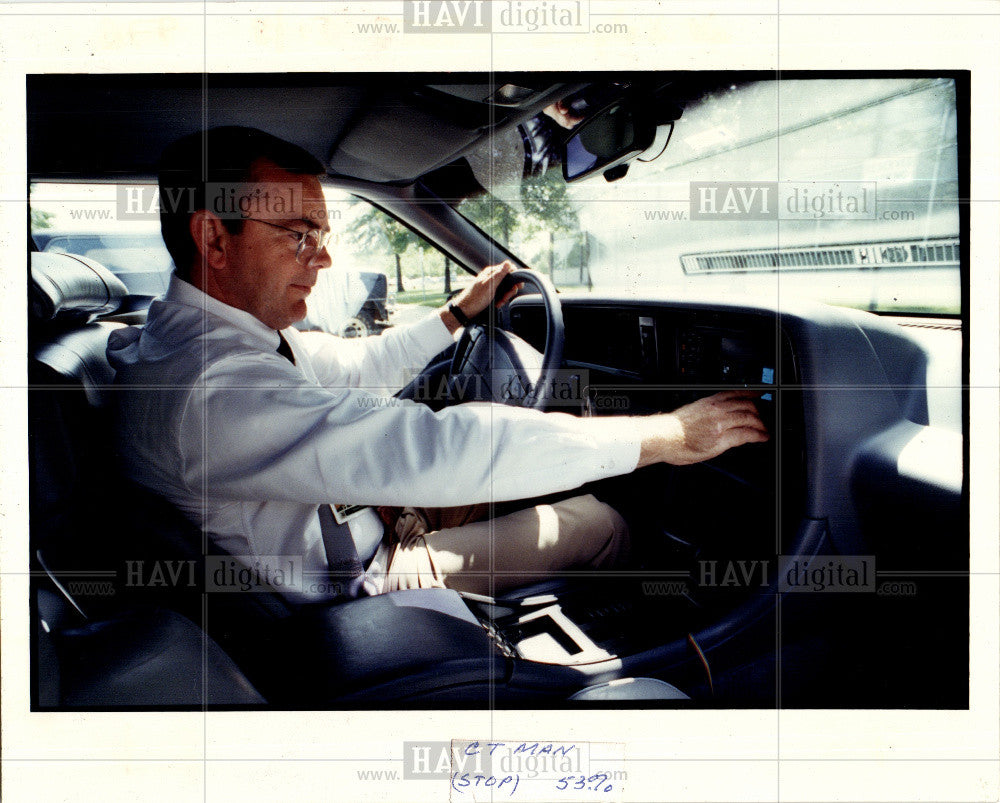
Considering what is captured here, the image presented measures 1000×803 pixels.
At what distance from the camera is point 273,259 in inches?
63.6

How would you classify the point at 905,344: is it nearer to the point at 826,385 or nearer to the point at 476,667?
the point at 826,385

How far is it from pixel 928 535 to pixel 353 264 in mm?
1425

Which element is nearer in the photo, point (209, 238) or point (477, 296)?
point (209, 238)

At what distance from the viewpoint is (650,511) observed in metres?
1.76

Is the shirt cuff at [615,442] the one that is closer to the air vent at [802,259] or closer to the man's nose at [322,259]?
the air vent at [802,259]

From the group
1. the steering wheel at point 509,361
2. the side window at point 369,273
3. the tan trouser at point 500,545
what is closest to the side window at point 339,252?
the side window at point 369,273

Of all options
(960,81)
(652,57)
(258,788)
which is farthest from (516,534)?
(960,81)

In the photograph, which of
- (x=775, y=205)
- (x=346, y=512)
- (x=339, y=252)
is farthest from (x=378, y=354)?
(x=775, y=205)

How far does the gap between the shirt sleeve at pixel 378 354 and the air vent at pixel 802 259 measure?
0.58 meters

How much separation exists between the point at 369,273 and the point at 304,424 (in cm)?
36

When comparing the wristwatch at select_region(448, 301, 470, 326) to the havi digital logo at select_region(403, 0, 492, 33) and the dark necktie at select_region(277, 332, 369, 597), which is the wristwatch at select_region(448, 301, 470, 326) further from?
the havi digital logo at select_region(403, 0, 492, 33)

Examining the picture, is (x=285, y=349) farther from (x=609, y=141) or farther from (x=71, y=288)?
(x=609, y=141)

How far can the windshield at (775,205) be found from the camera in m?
1.65

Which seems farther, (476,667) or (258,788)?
(258,788)
